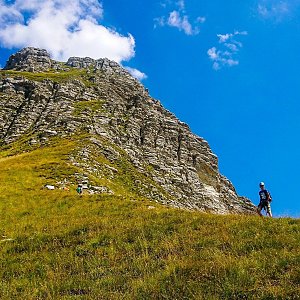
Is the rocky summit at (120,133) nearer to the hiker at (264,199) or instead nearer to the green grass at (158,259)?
the hiker at (264,199)

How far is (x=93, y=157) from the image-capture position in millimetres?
64875

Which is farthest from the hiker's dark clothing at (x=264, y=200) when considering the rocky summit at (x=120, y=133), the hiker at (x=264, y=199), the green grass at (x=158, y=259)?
the rocky summit at (x=120, y=133)

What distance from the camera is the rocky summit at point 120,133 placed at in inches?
2881

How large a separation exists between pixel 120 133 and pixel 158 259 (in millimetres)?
76673

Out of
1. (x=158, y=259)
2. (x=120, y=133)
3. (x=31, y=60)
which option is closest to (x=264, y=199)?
(x=158, y=259)

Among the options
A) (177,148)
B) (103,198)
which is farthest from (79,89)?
(103,198)

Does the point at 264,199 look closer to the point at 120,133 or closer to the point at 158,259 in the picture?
the point at 158,259

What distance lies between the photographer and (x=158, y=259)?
14.1 m

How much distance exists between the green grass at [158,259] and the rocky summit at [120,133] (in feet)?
116

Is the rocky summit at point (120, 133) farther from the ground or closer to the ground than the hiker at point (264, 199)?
farther from the ground

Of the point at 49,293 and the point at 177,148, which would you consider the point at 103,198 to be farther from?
the point at 177,148

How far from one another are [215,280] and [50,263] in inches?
293

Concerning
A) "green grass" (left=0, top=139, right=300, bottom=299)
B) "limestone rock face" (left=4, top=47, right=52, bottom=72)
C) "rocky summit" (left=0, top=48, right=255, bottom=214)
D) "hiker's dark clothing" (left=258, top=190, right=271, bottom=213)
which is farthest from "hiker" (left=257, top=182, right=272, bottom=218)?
"limestone rock face" (left=4, top=47, right=52, bottom=72)

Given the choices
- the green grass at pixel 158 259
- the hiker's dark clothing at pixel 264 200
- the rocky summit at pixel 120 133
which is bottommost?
the green grass at pixel 158 259
